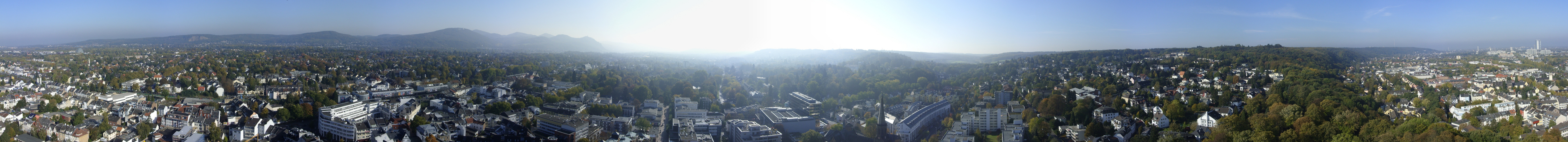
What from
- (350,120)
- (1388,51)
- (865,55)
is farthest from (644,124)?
(1388,51)

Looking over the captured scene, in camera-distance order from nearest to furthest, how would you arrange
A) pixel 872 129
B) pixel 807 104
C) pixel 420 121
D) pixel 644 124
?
pixel 872 129, pixel 644 124, pixel 420 121, pixel 807 104

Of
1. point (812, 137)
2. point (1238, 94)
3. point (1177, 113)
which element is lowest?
point (812, 137)

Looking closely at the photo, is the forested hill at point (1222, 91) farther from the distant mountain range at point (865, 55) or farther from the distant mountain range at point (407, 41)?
the distant mountain range at point (407, 41)

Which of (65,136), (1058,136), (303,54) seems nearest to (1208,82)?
(1058,136)

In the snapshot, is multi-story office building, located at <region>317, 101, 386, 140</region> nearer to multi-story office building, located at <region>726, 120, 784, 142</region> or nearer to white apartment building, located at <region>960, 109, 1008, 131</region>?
multi-story office building, located at <region>726, 120, 784, 142</region>

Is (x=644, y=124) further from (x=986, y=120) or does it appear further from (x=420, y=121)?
(x=986, y=120)

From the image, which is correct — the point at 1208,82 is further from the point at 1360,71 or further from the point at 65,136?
the point at 65,136

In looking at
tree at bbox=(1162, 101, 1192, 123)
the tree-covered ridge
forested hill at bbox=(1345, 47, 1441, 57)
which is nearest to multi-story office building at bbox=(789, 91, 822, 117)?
the tree-covered ridge
